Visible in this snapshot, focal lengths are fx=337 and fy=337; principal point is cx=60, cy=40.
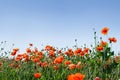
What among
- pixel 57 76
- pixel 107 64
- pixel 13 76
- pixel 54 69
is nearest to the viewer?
pixel 107 64

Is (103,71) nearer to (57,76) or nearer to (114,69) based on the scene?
(114,69)

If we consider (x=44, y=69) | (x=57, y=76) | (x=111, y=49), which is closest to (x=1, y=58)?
(x=44, y=69)

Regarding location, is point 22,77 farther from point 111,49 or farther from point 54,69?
point 111,49

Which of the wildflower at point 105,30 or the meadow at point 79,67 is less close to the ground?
the wildflower at point 105,30

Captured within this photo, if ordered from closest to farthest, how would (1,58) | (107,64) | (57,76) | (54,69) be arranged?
(107,64)
(57,76)
(54,69)
(1,58)

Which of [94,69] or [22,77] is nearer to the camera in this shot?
[94,69]

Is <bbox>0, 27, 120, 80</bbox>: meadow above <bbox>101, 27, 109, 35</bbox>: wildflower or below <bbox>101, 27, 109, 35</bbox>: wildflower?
below

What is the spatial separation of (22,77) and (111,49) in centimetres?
199

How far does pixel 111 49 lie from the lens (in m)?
6.47

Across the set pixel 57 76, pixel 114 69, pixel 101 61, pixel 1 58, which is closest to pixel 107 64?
pixel 101 61

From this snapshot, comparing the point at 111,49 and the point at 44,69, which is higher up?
the point at 111,49

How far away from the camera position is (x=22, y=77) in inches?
280

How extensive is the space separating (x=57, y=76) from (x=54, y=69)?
3.56 ft

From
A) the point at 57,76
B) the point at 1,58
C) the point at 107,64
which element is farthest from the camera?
the point at 1,58
